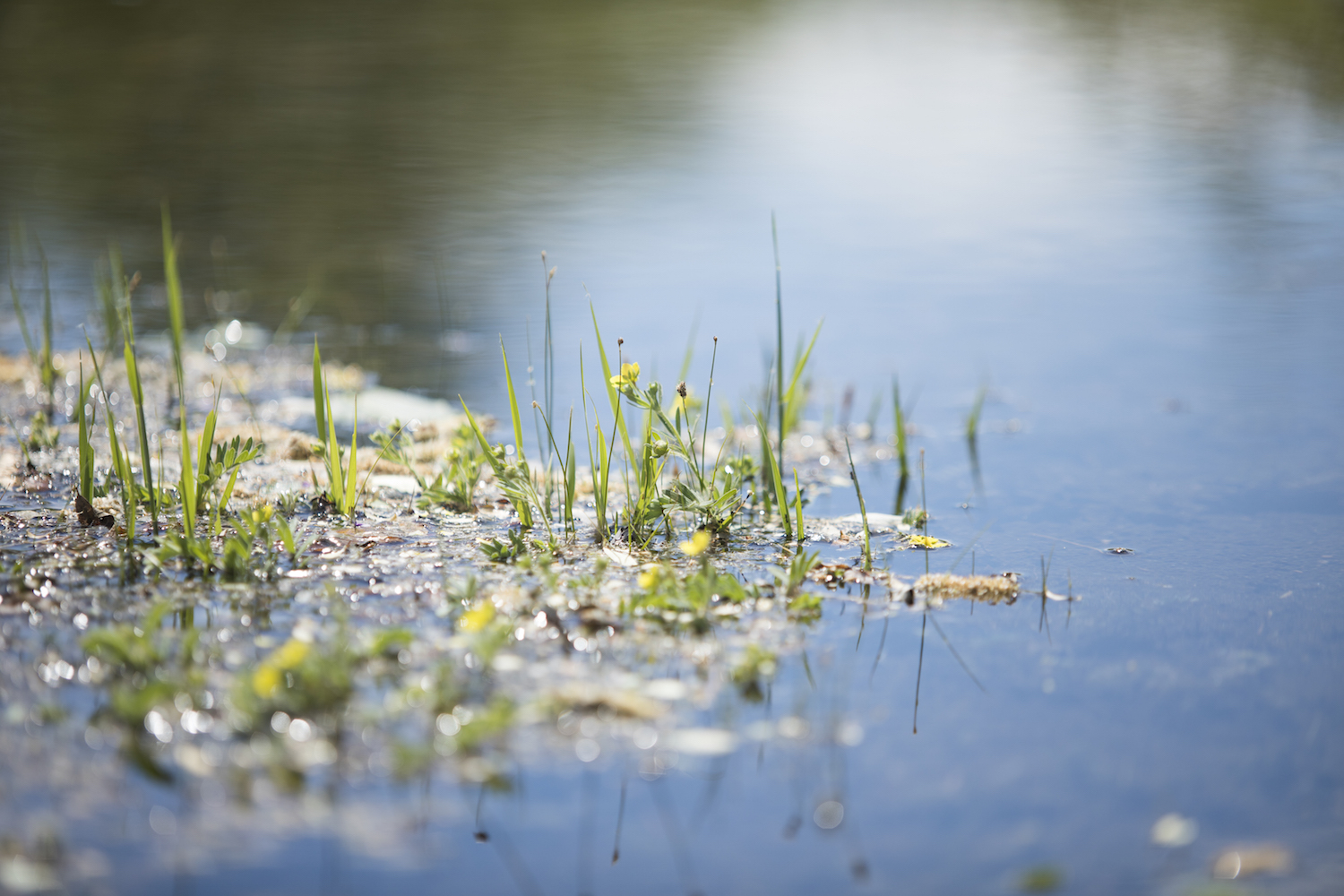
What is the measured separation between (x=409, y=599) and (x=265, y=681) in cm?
58

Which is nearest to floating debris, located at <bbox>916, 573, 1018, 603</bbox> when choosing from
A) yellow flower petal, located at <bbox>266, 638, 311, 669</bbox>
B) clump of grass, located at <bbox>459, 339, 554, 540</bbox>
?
clump of grass, located at <bbox>459, 339, 554, 540</bbox>

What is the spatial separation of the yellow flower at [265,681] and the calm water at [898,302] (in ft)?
0.86

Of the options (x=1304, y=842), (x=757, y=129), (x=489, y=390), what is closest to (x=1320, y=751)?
(x=1304, y=842)

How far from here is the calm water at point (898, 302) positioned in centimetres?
173

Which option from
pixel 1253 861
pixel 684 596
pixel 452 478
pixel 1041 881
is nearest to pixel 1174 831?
pixel 1253 861

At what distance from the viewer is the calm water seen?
1729 mm

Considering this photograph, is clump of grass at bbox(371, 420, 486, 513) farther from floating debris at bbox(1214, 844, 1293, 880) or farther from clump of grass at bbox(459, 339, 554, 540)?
floating debris at bbox(1214, 844, 1293, 880)

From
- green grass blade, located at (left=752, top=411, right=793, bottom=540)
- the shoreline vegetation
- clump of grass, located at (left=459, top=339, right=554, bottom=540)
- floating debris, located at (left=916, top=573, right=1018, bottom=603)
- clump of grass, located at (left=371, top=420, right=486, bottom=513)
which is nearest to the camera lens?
the shoreline vegetation

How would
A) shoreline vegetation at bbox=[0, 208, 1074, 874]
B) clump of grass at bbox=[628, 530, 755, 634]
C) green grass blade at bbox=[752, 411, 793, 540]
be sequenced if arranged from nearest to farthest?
1. shoreline vegetation at bbox=[0, 208, 1074, 874]
2. clump of grass at bbox=[628, 530, 755, 634]
3. green grass blade at bbox=[752, 411, 793, 540]

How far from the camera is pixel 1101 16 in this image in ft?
54.7

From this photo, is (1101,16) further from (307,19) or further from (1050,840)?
(1050,840)

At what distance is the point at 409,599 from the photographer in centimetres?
234

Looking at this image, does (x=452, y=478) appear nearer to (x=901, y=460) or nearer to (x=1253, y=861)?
(x=901, y=460)

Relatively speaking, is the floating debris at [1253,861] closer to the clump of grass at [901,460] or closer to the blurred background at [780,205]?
the clump of grass at [901,460]
